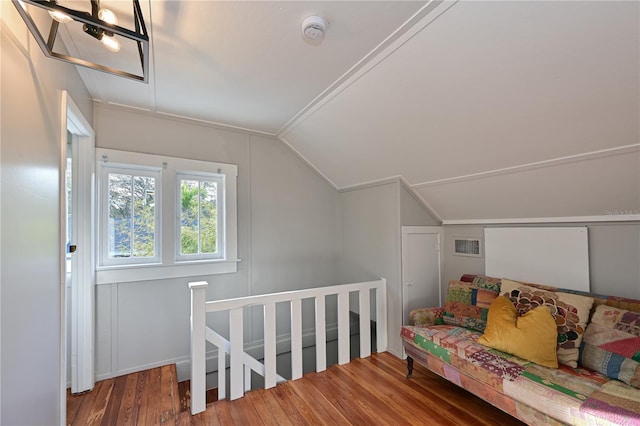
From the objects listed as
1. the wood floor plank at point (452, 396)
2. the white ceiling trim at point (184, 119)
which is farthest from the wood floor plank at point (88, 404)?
the white ceiling trim at point (184, 119)

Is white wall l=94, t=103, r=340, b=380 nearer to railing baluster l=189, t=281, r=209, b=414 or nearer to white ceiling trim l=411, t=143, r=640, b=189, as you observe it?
railing baluster l=189, t=281, r=209, b=414

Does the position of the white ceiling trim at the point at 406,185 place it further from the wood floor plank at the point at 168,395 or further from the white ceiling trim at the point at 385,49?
the wood floor plank at the point at 168,395

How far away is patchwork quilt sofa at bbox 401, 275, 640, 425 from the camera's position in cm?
140

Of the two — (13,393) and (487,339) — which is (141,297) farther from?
(487,339)

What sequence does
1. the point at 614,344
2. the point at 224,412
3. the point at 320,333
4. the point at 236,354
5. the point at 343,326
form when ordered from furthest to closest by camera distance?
the point at 343,326 < the point at 320,333 < the point at 236,354 < the point at 224,412 < the point at 614,344

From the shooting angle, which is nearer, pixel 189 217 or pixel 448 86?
pixel 448 86

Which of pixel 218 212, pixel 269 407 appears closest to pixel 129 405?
pixel 269 407

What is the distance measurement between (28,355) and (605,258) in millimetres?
3358

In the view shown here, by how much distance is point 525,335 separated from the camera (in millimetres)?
1794

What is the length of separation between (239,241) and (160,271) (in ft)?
2.51

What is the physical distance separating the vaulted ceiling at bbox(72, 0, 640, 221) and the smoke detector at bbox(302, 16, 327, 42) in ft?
0.11

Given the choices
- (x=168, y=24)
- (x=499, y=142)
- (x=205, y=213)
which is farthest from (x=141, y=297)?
(x=499, y=142)

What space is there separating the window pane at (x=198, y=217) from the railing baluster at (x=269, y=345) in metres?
1.02

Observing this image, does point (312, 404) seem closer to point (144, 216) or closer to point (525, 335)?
point (525, 335)
